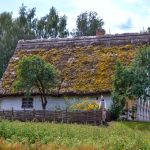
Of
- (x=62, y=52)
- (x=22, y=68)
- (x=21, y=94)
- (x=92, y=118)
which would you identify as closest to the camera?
(x=92, y=118)

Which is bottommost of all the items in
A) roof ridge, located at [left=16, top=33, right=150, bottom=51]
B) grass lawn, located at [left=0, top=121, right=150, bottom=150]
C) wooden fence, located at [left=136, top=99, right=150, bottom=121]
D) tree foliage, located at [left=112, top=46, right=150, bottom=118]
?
wooden fence, located at [left=136, top=99, right=150, bottom=121]

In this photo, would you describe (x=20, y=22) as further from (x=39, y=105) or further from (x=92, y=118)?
(x=92, y=118)

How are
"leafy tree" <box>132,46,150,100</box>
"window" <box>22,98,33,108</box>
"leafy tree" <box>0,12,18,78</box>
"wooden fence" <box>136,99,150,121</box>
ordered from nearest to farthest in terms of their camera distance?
"leafy tree" <box>132,46,150,100</box>
"wooden fence" <box>136,99,150,121</box>
"window" <box>22,98,33,108</box>
"leafy tree" <box>0,12,18,78</box>

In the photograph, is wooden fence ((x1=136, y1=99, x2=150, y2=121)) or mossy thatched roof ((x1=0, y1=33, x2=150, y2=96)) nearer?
wooden fence ((x1=136, y1=99, x2=150, y2=121))

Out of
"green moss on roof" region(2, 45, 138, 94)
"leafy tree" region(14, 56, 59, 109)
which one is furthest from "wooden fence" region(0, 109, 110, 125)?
"green moss on roof" region(2, 45, 138, 94)

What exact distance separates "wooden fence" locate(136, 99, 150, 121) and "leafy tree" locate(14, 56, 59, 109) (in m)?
5.96

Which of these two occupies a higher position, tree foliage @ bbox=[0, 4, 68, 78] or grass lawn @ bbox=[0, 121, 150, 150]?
tree foliage @ bbox=[0, 4, 68, 78]

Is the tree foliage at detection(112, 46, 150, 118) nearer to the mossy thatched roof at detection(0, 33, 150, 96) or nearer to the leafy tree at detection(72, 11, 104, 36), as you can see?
the mossy thatched roof at detection(0, 33, 150, 96)

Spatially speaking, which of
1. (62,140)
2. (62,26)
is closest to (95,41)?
(62,26)

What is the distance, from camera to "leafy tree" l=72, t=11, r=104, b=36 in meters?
69.9

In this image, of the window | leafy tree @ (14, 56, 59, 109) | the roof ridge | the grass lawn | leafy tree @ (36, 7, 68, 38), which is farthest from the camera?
leafy tree @ (36, 7, 68, 38)

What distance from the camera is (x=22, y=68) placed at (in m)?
37.0

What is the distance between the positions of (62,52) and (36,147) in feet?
99.3

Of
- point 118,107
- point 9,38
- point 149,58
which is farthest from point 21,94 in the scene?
point 9,38
